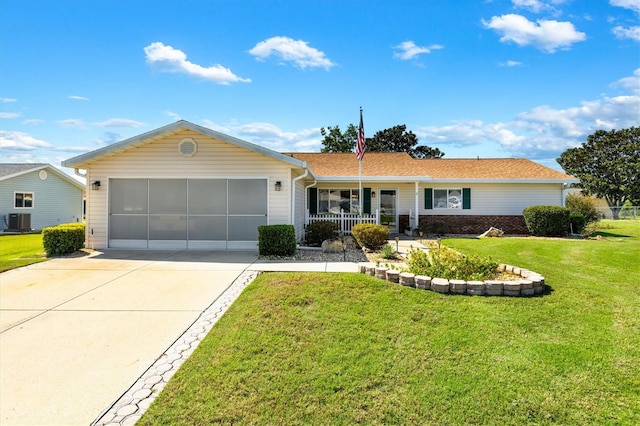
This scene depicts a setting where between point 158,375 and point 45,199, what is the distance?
2467 cm

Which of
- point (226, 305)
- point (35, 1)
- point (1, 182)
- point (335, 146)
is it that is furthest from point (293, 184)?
point (335, 146)

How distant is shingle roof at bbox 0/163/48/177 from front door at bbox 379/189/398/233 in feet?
68.9

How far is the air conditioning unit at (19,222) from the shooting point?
64.3 ft

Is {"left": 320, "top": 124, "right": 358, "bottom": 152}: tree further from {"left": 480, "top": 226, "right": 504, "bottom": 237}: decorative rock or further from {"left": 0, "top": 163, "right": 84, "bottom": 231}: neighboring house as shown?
{"left": 480, "top": 226, "right": 504, "bottom": 237}: decorative rock

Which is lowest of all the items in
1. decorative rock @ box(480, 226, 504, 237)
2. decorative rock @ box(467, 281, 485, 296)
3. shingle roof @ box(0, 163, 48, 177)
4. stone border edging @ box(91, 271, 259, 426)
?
stone border edging @ box(91, 271, 259, 426)

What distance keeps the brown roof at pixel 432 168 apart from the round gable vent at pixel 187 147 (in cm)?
606

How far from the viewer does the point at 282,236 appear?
9195 millimetres

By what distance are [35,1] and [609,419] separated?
→ 13663mm

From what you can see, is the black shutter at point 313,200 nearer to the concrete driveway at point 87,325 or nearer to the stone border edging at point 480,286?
the concrete driveway at point 87,325

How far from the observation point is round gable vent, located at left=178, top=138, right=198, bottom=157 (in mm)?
10250

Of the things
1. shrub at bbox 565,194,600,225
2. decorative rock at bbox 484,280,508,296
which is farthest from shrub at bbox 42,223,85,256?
shrub at bbox 565,194,600,225

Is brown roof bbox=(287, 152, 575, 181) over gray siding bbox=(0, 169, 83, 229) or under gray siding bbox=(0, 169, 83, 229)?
over

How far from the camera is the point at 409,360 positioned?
3562mm

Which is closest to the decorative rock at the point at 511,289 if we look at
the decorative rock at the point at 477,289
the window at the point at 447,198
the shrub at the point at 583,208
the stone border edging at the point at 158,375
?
the decorative rock at the point at 477,289
